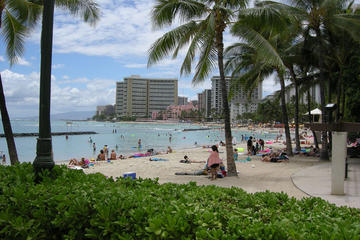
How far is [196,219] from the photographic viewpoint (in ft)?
8.84

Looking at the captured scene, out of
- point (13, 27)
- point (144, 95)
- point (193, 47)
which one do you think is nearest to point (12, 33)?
point (13, 27)

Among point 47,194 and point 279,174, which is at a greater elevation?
point 47,194

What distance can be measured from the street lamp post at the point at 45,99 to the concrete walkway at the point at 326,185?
6.71 metres

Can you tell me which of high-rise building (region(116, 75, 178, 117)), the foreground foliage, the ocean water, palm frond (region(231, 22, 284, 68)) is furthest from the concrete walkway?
high-rise building (region(116, 75, 178, 117))

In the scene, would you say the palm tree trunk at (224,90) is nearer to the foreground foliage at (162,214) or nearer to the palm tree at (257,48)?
the palm tree at (257,48)

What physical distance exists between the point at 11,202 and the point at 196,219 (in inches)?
96.4

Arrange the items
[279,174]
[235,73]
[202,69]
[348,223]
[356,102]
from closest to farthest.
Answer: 1. [348,223]
2. [202,69]
3. [279,174]
4. [356,102]
5. [235,73]

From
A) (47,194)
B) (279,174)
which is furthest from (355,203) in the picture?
(47,194)

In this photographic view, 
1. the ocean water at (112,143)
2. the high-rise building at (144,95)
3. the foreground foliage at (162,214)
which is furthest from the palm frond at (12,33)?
the high-rise building at (144,95)

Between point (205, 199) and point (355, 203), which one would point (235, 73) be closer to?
point (355, 203)

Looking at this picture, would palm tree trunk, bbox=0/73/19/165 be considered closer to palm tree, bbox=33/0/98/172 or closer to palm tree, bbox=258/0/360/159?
palm tree, bbox=33/0/98/172

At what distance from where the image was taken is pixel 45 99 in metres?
4.80

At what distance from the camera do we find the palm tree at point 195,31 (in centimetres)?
1061

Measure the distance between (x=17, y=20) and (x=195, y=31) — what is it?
6.10m
